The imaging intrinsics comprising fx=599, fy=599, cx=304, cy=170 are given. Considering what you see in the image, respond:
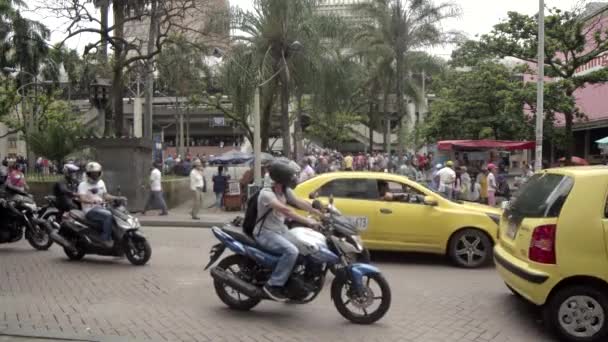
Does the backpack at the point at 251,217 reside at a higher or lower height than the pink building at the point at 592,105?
lower

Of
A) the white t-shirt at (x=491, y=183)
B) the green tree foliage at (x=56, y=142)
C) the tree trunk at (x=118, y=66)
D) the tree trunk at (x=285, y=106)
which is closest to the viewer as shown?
the white t-shirt at (x=491, y=183)

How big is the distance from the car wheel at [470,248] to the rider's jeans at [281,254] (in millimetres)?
3962

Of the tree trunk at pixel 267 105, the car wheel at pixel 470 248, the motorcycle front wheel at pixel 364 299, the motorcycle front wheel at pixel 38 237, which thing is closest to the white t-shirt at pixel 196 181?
the motorcycle front wheel at pixel 38 237

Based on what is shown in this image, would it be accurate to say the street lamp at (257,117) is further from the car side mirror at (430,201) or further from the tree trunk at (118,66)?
the car side mirror at (430,201)

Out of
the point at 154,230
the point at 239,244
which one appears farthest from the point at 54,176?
the point at 239,244

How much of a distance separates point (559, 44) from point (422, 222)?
15.5 metres

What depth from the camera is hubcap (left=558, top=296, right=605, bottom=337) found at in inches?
211

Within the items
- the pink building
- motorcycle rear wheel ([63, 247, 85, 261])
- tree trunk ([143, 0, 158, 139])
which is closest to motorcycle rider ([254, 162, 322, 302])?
motorcycle rear wheel ([63, 247, 85, 261])

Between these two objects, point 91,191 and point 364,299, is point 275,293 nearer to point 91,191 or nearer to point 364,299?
point 364,299

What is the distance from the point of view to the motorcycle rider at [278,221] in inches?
233

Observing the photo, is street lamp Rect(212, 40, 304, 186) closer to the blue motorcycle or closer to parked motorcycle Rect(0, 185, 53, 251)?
parked motorcycle Rect(0, 185, 53, 251)

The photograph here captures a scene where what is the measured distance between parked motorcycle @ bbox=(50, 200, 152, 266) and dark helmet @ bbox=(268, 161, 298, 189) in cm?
365

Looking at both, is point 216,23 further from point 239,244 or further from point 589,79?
point 239,244

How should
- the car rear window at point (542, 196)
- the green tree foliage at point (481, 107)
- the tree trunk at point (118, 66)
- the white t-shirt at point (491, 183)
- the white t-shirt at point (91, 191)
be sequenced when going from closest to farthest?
the car rear window at point (542, 196) → the white t-shirt at point (91, 191) → the white t-shirt at point (491, 183) → the tree trunk at point (118, 66) → the green tree foliage at point (481, 107)
